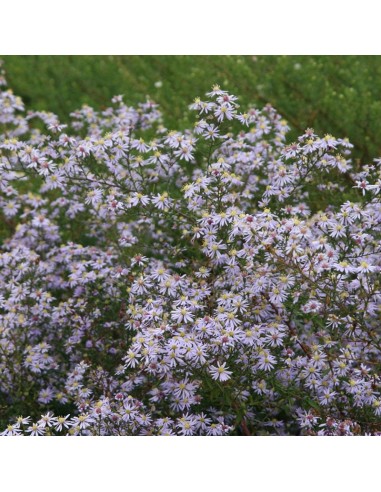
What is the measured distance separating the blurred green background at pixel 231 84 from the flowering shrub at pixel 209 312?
133cm

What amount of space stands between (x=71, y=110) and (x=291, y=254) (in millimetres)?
4132

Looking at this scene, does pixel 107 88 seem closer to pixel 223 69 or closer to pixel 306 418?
pixel 223 69

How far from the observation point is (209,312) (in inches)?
109

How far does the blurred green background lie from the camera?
15.6 ft

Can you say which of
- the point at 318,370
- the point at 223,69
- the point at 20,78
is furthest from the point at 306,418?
the point at 20,78

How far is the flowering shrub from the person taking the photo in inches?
99.4

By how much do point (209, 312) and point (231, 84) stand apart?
9.93 ft

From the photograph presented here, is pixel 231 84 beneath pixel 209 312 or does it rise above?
above

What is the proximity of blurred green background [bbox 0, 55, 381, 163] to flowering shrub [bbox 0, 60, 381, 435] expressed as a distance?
52.5 inches

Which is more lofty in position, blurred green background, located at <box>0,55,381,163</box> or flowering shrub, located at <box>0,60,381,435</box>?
blurred green background, located at <box>0,55,381,163</box>

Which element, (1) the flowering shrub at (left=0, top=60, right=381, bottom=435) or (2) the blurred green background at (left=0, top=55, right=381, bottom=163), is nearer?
(1) the flowering shrub at (left=0, top=60, right=381, bottom=435)

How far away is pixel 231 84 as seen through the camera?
536 centimetres

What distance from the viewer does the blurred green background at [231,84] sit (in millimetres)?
4750

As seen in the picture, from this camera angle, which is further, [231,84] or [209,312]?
[231,84]
